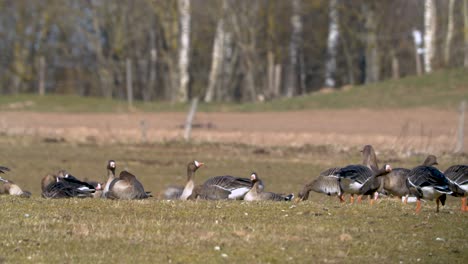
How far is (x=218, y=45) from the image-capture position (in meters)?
59.0

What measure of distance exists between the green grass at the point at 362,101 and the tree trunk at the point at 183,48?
5.78 m

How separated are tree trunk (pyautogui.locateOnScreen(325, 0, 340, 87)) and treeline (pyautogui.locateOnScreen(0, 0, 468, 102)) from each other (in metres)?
0.07

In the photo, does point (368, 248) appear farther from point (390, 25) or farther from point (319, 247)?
point (390, 25)

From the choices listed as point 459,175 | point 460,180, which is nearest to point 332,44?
point 459,175

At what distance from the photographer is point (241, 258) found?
11828 mm

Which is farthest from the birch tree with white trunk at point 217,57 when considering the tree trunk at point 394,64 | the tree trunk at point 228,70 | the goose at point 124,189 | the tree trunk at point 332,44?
the goose at point 124,189

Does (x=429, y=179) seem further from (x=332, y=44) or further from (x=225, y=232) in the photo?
(x=332, y=44)

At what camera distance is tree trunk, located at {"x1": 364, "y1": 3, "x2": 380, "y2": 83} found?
56.6m

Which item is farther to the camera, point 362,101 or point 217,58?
point 217,58

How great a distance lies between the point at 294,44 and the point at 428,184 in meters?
46.4

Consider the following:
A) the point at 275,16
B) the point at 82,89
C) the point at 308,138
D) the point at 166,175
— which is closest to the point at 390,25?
the point at 275,16

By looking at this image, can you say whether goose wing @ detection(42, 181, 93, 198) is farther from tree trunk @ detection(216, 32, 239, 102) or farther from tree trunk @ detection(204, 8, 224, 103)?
tree trunk @ detection(216, 32, 239, 102)

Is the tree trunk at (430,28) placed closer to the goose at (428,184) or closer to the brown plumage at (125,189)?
the brown plumage at (125,189)

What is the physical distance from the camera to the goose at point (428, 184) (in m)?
14.5
